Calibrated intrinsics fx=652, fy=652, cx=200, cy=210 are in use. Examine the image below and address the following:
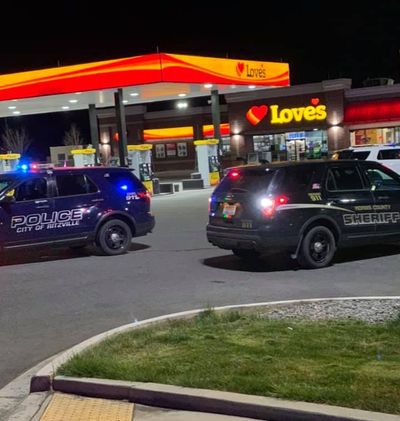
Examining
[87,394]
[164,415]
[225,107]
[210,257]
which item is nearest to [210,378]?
[164,415]

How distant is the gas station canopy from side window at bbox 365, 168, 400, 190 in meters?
16.7

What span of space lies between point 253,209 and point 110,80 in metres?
19.3

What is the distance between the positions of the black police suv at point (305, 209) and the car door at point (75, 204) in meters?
2.71

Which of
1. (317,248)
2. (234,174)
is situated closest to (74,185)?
(234,174)

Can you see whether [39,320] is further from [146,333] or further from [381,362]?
[381,362]

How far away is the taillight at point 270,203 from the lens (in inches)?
402

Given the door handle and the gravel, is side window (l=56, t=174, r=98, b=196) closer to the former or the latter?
the door handle

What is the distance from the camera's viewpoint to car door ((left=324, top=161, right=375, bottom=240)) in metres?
10.7

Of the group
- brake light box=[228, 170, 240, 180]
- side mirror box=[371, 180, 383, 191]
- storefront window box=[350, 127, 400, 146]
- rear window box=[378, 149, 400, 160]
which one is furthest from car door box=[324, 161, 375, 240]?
storefront window box=[350, 127, 400, 146]

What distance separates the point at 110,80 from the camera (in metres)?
28.2

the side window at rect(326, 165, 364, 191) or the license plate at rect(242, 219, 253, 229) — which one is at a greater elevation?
the side window at rect(326, 165, 364, 191)

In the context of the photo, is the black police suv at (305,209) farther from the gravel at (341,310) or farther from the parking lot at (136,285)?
the gravel at (341,310)

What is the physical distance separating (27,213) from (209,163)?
22.7 m

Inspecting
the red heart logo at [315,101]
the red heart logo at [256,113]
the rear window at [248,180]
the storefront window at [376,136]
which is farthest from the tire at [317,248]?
the red heart logo at [256,113]
